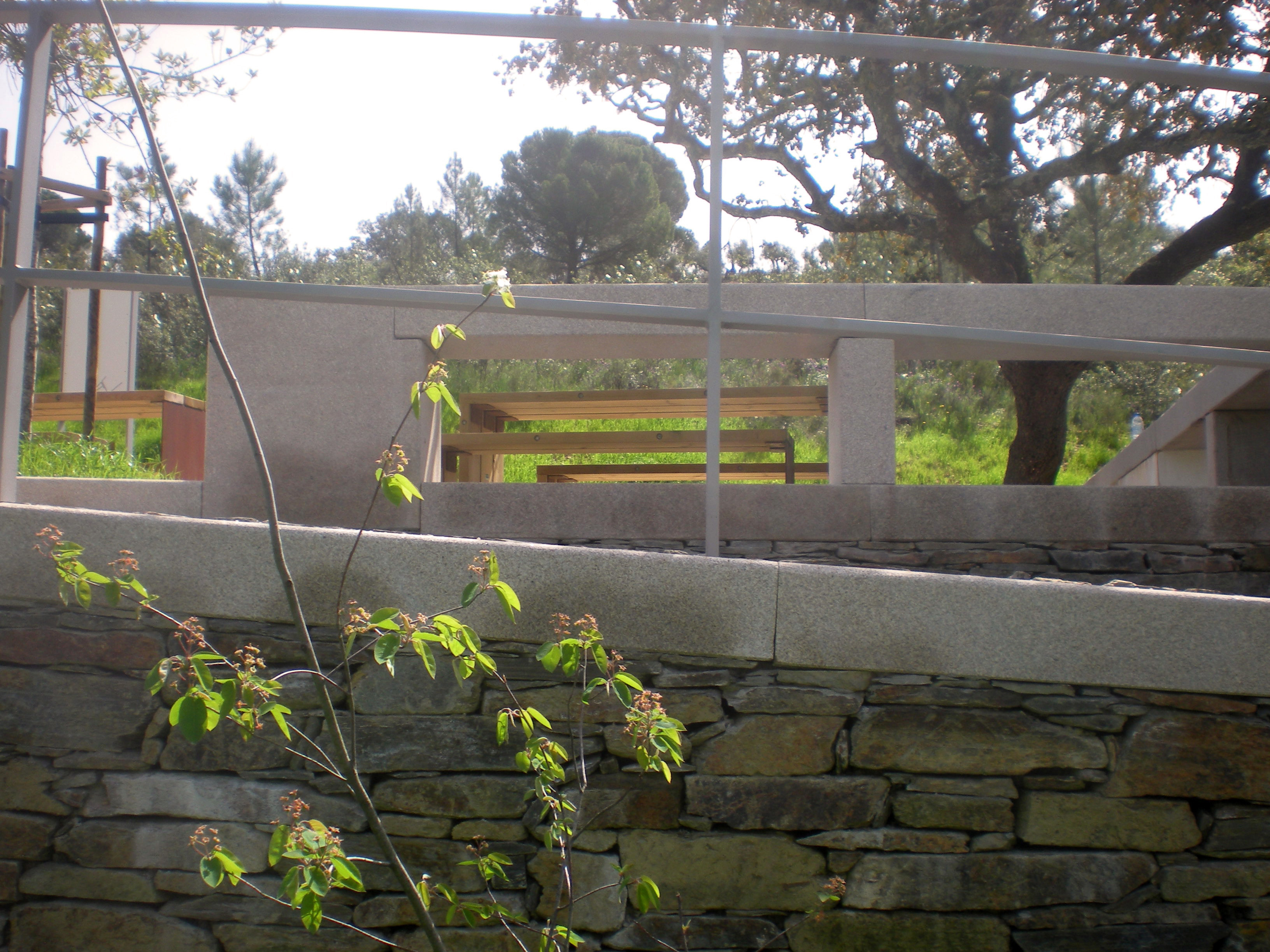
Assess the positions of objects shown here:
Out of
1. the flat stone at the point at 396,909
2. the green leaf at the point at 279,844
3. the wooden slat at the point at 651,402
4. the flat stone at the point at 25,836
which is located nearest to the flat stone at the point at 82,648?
the flat stone at the point at 25,836

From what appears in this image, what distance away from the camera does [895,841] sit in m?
2.04

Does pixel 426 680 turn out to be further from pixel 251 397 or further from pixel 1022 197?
pixel 1022 197

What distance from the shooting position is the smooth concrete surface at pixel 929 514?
3416mm

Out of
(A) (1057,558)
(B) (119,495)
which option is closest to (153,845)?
(B) (119,495)

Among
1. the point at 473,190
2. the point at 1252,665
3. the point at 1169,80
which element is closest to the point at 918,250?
the point at 1169,80

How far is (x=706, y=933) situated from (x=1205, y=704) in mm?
1226

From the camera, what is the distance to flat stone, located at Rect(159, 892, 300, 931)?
203cm

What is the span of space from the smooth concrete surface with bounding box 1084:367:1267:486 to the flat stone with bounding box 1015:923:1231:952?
8.55 ft

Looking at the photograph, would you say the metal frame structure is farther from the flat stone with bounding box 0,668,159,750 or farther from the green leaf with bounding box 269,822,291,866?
the green leaf with bounding box 269,822,291,866

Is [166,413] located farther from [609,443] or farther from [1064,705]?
[1064,705]

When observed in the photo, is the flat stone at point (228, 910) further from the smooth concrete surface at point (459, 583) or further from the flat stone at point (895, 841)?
the flat stone at point (895, 841)

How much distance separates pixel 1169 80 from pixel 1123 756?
1.84 m

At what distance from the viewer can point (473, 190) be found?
25.0 metres

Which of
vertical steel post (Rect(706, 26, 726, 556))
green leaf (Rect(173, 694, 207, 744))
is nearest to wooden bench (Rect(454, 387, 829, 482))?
vertical steel post (Rect(706, 26, 726, 556))
